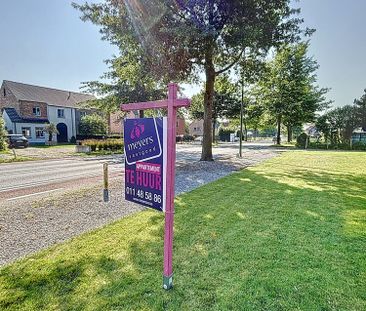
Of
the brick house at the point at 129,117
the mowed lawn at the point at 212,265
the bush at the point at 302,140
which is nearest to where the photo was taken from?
the mowed lawn at the point at 212,265

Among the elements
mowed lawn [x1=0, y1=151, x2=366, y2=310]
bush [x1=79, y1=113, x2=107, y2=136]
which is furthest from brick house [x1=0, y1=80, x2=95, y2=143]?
mowed lawn [x1=0, y1=151, x2=366, y2=310]

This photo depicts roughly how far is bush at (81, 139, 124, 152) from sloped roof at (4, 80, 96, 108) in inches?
445

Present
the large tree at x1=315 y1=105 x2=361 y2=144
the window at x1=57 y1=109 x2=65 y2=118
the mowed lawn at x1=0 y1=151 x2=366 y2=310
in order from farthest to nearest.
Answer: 1. the window at x1=57 y1=109 x2=65 y2=118
2. the large tree at x1=315 y1=105 x2=361 y2=144
3. the mowed lawn at x1=0 y1=151 x2=366 y2=310

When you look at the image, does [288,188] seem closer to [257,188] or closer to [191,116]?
[257,188]

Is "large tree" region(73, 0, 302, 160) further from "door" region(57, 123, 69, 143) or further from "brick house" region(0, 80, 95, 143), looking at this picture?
"door" region(57, 123, 69, 143)

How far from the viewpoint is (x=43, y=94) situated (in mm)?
40906

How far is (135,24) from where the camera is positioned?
11.7 metres

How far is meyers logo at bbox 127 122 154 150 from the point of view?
320 centimetres

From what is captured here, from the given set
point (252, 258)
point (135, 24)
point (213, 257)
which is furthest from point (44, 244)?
point (135, 24)

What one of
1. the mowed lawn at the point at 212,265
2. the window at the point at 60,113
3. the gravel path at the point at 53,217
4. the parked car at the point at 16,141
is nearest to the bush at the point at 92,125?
the window at the point at 60,113

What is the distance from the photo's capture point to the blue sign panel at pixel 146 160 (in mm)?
3066

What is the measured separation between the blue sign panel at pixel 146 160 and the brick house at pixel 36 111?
32682 millimetres

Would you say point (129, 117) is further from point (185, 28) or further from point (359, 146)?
point (359, 146)

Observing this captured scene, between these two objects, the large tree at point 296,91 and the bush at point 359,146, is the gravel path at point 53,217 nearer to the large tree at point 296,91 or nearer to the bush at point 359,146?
the bush at point 359,146
